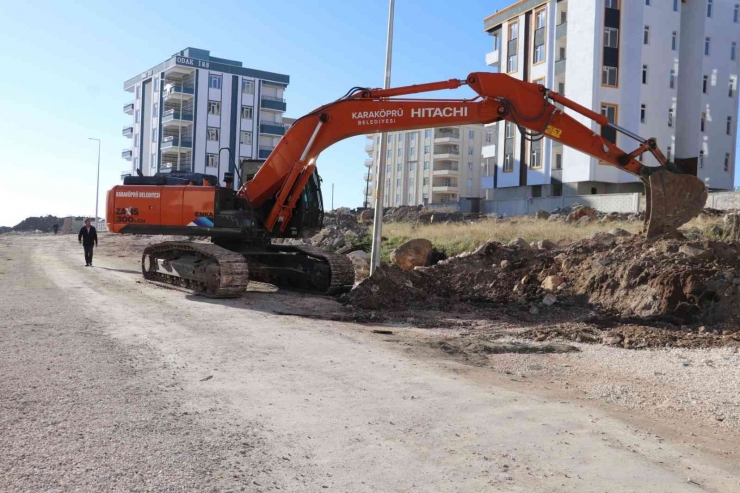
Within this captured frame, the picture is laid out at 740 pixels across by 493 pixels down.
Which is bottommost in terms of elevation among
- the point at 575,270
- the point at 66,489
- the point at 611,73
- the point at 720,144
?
the point at 66,489

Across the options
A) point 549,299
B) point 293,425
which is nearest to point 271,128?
point 549,299

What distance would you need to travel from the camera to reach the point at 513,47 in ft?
146

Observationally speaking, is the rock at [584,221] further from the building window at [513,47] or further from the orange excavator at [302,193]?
the building window at [513,47]

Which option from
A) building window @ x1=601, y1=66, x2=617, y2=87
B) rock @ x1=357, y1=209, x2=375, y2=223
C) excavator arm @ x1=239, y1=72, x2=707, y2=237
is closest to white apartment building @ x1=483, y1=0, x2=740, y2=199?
building window @ x1=601, y1=66, x2=617, y2=87

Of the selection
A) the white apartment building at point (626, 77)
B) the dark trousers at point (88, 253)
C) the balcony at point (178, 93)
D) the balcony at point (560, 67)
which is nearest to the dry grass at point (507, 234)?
the dark trousers at point (88, 253)

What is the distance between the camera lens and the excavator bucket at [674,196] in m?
11.2

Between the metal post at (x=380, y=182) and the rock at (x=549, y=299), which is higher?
the metal post at (x=380, y=182)

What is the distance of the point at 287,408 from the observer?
571 centimetres

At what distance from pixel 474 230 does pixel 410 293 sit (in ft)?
33.4

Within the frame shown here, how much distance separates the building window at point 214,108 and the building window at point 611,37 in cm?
4336

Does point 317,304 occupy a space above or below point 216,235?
below

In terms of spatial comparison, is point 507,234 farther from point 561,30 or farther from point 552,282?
point 561,30

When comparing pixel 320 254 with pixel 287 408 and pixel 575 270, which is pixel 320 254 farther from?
pixel 287 408

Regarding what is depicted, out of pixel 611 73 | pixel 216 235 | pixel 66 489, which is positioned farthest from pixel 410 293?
pixel 611 73
